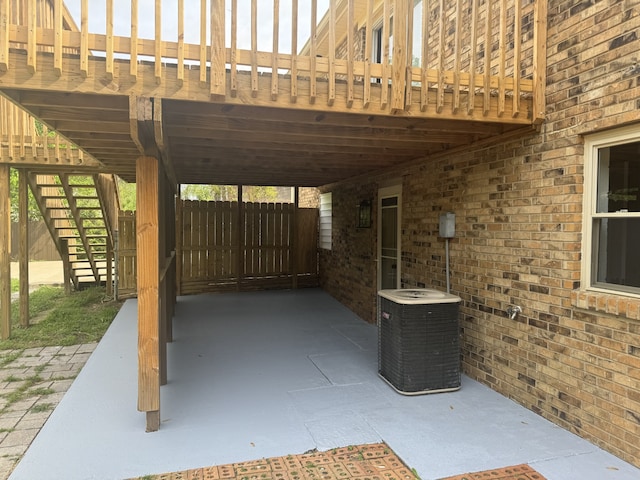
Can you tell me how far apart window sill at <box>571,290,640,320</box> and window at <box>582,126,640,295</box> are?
11 cm

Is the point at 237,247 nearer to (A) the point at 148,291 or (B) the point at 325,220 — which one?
(B) the point at 325,220

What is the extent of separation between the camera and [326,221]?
9344mm

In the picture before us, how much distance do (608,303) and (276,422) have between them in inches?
98.6

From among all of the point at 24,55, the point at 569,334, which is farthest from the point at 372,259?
the point at 24,55

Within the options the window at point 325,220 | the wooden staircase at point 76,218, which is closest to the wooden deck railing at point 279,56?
the wooden staircase at point 76,218

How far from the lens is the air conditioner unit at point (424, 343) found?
3.71m

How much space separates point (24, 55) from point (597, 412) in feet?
14.1

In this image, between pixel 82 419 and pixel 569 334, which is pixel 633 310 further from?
pixel 82 419

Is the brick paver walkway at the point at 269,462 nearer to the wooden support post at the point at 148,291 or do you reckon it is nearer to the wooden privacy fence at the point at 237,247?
the wooden support post at the point at 148,291

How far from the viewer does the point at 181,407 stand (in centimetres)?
352

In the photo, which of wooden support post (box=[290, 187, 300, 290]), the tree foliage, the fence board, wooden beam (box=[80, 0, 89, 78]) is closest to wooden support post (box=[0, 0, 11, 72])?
wooden beam (box=[80, 0, 89, 78])

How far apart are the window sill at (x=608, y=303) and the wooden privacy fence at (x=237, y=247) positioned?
715 cm

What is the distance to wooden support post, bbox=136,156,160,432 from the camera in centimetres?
309

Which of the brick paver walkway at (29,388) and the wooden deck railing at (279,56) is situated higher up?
the wooden deck railing at (279,56)
